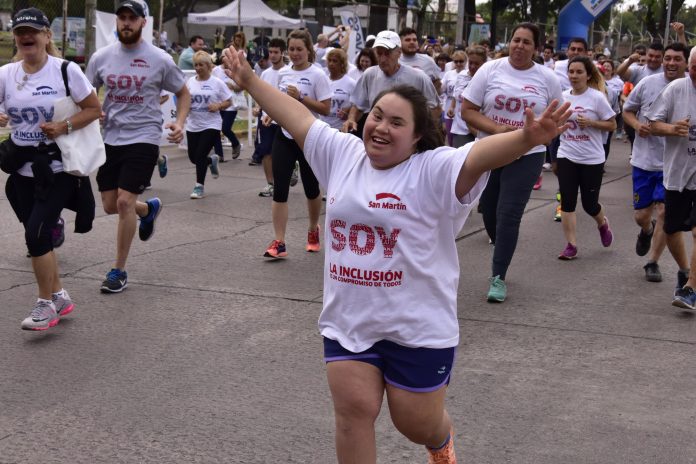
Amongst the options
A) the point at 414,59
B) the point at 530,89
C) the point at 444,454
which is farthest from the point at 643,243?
the point at 444,454

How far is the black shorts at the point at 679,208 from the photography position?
7379 millimetres

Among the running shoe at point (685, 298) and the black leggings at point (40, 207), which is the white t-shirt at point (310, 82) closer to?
the black leggings at point (40, 207)

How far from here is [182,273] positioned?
26.6 ft

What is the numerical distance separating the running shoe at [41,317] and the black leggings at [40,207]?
311 millimetres

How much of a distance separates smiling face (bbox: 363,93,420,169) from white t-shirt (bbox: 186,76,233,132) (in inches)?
375

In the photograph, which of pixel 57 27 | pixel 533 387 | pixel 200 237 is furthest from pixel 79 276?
pixel 57 27

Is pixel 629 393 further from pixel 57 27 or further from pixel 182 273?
pixel 57 27

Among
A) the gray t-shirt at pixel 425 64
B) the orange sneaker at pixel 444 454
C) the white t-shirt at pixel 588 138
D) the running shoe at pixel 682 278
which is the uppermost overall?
the gray t-shirt at pixel 425 64

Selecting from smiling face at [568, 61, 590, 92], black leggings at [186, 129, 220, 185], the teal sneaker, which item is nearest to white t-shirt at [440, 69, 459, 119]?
black leggings at [186, 129, 220, 185]

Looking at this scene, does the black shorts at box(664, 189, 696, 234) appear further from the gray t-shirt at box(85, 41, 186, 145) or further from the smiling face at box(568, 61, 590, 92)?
the gray t-shirt at box(85, 41, 186, 145)

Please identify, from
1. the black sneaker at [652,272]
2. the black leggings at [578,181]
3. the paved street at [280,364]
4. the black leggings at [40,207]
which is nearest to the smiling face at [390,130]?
the paved street at [280,364]

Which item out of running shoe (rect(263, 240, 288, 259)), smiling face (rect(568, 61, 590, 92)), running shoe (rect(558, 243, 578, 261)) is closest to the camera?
running shoe (rect(263, 240, 288, 259))

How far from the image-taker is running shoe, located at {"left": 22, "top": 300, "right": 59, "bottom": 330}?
6.29 m

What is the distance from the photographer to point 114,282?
7.36 meters
